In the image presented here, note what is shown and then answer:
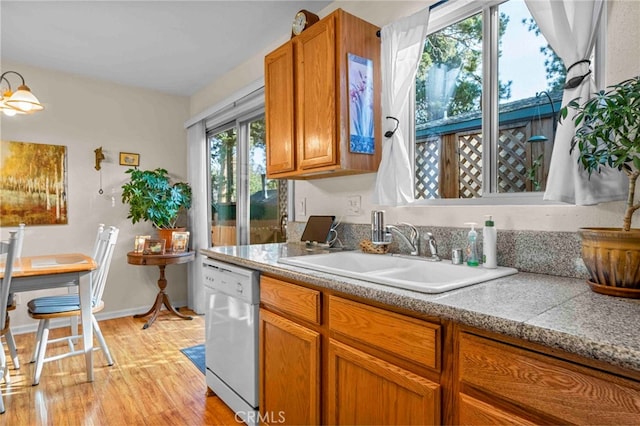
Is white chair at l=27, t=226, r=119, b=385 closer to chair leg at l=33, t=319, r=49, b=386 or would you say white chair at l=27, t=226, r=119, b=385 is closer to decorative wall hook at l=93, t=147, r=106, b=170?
chair leg at l=33, t=319, r=49, b=386

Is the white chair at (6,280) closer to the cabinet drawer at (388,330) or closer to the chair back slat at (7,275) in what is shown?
the chair back slat at (7,275)

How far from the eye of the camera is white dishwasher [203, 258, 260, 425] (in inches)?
68.5

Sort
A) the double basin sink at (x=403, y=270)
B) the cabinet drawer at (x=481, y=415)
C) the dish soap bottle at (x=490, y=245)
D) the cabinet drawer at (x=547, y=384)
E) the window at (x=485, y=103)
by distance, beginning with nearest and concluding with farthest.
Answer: the cabinet drawer at (x=547, y=384)
the cabinet drawer at (x=481, y=415)
the double basin sink at (x=403, y=270)
the dish soap bottle at (x=490, y=245)
the window at (x=485, y=103)

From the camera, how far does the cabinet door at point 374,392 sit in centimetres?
99

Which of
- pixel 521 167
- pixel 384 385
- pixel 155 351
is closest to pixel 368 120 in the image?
pixel 521 167

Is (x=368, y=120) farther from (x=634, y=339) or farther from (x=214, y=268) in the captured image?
Result: (x=634, y=339)

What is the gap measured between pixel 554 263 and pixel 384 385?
755mm

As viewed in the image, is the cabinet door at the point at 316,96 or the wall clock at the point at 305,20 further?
the wall clock at the point at 305,20

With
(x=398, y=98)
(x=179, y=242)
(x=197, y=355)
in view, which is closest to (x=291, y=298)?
(x=398, y=98)

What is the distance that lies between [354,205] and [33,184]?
124 inches

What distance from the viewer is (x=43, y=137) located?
133 inches

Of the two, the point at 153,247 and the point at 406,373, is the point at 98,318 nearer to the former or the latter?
the point at 153,247

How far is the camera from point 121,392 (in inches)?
87.1

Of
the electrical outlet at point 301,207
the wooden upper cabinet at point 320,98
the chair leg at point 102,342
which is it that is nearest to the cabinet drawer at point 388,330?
the wooden upper cabinet at point 320,98
